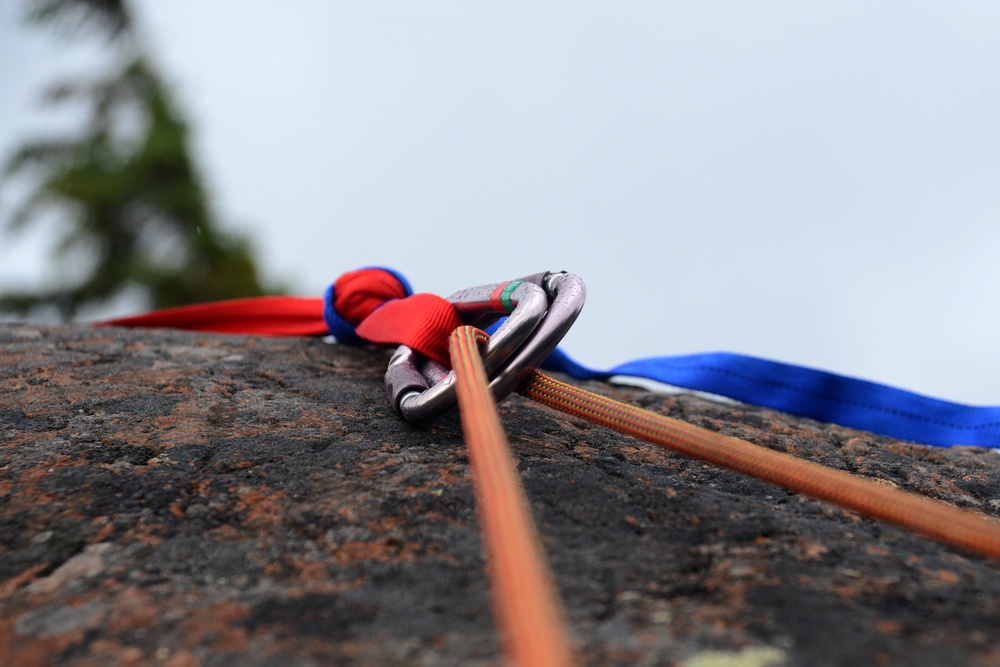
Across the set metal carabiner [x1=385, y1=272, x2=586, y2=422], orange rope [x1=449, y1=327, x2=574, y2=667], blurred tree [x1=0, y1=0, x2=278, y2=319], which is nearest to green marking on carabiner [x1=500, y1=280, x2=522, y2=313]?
metal carabiner [x1=385, y1=272, x2=586, y2=422]

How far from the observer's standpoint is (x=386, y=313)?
158cm

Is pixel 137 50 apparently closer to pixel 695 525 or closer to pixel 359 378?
pixel 359 378

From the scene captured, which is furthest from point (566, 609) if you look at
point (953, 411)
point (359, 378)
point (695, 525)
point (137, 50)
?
point (137, 50)

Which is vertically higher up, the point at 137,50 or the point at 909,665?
the point at 137,50

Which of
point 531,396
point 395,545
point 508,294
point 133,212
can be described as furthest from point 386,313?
point 133,212

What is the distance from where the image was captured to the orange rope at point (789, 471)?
2.70 ft

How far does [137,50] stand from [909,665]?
869 centimetres

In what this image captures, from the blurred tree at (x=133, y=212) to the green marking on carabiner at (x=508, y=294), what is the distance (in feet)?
20.3

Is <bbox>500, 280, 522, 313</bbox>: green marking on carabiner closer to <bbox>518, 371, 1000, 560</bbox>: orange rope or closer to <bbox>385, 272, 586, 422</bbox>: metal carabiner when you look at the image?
<bbox>385, 272, 586, 422</bbox>: metal carabiner

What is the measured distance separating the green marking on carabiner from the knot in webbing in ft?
0.42

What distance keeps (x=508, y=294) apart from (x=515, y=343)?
145 millimetres

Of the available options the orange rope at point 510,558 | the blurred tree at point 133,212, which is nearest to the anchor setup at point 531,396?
the orange rope at point 510,558

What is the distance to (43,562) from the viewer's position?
897 millimetres

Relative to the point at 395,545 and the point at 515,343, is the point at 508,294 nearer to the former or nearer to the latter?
the point at 515,343
